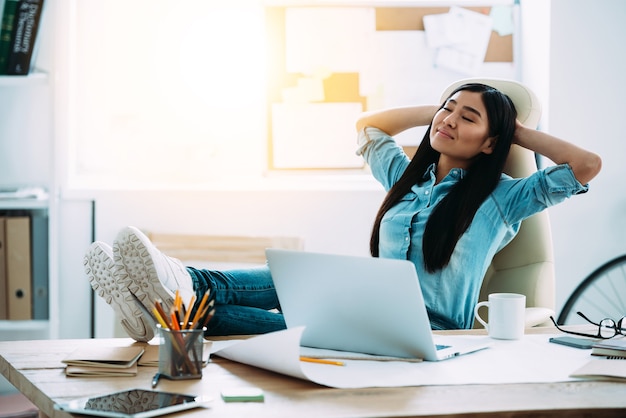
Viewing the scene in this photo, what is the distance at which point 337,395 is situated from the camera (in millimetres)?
1086

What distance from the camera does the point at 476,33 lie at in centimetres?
332

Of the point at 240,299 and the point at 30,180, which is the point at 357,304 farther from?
the point at 30,180

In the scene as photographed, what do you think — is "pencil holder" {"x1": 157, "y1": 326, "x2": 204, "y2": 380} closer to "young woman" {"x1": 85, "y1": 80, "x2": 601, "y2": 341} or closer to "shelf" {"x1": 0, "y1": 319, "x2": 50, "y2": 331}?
"young woman" {"x1": 85, "y1": 80, "x2": 601, "y2": 341}

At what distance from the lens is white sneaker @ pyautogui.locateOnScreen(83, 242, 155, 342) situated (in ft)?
4.53

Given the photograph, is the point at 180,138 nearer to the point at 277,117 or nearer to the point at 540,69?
the point at 277,117

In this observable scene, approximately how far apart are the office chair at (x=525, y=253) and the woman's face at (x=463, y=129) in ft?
0.50

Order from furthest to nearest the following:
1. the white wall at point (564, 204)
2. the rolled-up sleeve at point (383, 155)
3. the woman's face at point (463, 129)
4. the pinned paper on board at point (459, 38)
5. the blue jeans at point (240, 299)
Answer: the pinned paper on board at point (459, 38) < the white wall at point (564, 204) < the rolled-up sleeve at point (383, 155) < the woman's face at point (463, 129) < the blue jeans at point (240, 299)

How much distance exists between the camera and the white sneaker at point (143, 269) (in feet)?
4.53

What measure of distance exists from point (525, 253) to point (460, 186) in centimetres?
28

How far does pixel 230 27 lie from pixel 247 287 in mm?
1787

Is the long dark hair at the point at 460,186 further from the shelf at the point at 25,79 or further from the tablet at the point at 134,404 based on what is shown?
the shelf at the point at 25,79

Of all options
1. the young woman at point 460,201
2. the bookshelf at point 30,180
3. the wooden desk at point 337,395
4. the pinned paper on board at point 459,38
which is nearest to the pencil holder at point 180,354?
the wooden desk at point 337,395

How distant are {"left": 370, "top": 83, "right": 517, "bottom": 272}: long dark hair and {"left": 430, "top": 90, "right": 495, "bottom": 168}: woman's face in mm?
18

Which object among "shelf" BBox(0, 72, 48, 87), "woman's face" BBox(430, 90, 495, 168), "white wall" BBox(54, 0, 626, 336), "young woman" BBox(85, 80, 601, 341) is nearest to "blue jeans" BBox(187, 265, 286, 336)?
"young woman" BBox(85, 80, 601, 341)
